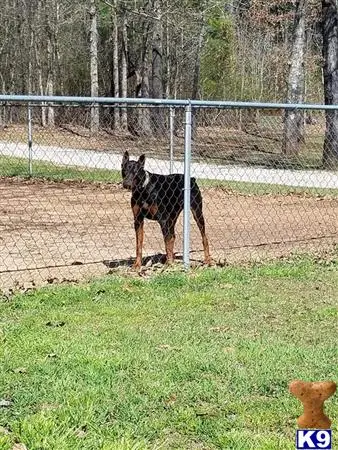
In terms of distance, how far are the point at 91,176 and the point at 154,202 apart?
1010 cm

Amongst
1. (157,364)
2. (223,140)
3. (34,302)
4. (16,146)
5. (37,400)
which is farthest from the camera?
(223,140)

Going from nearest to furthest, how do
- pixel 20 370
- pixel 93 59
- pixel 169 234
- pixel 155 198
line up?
pixel 20 370 → pixel 155 198 → pixel 169 234 → pixel 93 59

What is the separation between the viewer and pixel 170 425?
326 centimetres

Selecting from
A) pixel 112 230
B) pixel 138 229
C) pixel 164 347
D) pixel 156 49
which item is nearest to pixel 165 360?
pixel 164 347

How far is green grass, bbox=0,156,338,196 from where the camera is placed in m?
14.4

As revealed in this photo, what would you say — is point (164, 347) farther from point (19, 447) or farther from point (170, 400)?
point (19, 447)

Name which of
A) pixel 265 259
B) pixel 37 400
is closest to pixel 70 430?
pixel 37 400

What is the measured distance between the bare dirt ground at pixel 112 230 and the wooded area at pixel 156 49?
40.7 ft

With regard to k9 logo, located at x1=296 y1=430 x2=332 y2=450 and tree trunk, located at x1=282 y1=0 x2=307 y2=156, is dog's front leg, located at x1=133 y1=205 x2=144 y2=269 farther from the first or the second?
tree trunk, located at x1=282 y1=0 x2=307 y2=156

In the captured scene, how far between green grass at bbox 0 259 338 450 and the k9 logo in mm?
1757

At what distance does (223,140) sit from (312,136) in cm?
354

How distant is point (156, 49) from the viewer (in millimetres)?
29156

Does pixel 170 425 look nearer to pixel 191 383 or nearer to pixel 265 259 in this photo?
pixel 191 383

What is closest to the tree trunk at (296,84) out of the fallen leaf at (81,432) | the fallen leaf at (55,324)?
the fallen leaf at (55,324)
